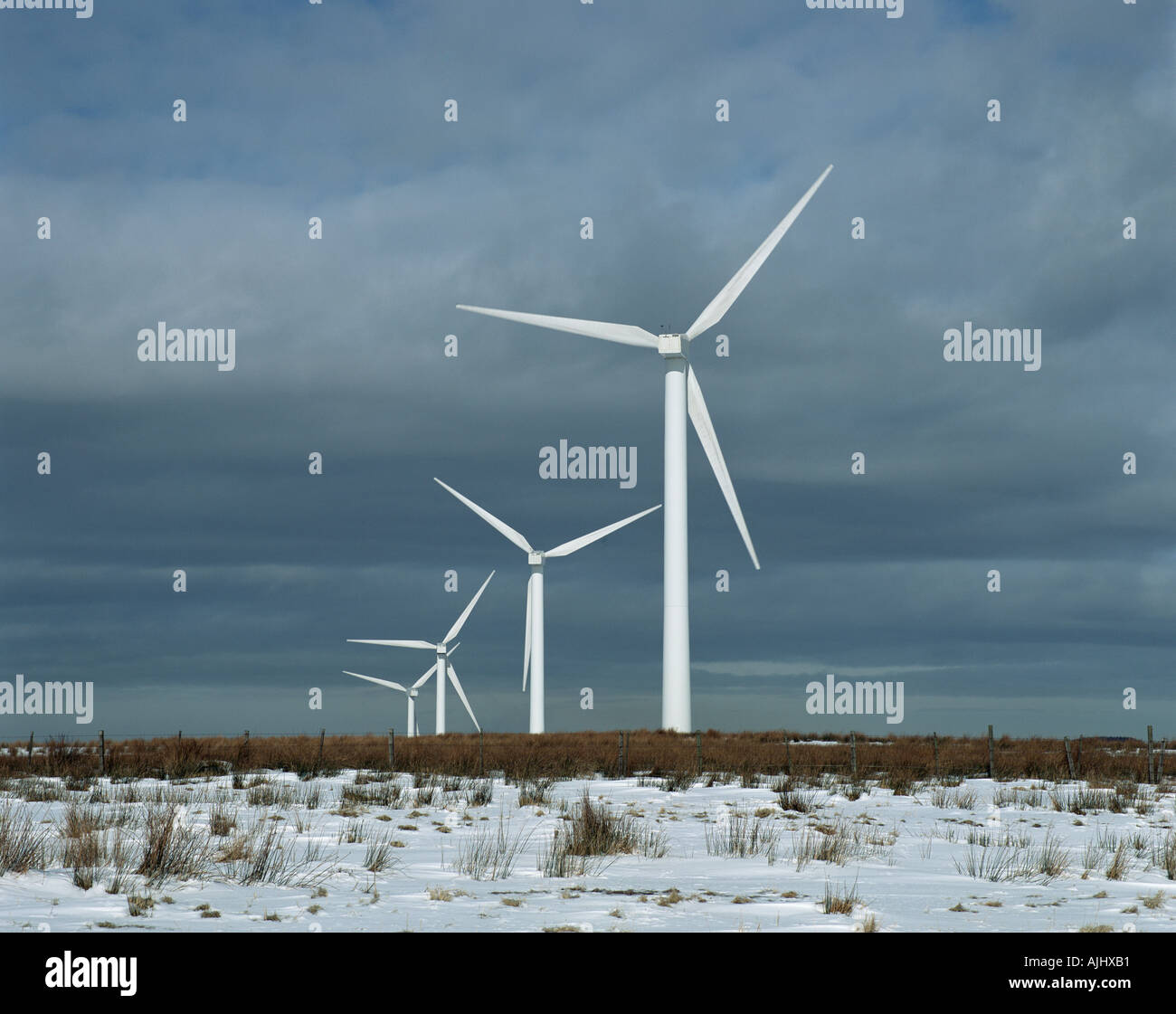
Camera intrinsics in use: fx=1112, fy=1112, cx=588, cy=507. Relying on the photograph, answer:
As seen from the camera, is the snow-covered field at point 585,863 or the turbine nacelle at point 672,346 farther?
the turbine nacelle at point 672,346

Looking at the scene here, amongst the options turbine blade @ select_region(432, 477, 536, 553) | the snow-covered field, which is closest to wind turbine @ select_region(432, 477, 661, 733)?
turbine blade @ select_region(432, 477, 536, 553)

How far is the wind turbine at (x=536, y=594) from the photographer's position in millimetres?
65125

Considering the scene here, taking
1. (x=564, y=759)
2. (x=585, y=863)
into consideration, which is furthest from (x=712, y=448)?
(x=585, y=863)

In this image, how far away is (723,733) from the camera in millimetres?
54781

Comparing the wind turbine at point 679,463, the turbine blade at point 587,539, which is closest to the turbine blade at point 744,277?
the wind turbine at point 679,463

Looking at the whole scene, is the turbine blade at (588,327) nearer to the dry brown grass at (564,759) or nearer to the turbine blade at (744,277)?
the turbine blade at (744,277)

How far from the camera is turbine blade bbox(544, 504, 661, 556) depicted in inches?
2613

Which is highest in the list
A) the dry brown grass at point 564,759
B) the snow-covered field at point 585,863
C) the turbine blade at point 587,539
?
the turbine blade at point 587,539

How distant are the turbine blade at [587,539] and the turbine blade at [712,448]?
53.3ft

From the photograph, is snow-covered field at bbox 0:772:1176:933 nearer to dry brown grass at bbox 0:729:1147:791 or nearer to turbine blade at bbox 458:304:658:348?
dry brown grass at bbox 0:729:1147:791

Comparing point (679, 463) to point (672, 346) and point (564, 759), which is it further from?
point (564, 759)

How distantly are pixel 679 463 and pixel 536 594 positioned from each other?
76.3 ft
